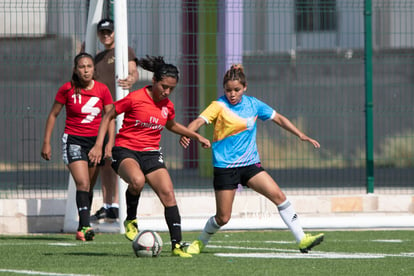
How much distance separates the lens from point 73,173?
10.9 m

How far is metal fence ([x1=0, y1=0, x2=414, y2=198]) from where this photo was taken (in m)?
13.0

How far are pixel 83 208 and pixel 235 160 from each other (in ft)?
6.73

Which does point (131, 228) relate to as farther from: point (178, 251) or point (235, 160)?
point (235, 160)

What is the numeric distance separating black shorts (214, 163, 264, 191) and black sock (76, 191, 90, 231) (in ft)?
5.97

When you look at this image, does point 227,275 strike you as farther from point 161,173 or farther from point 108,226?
point 108,226

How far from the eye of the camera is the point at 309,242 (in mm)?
9414

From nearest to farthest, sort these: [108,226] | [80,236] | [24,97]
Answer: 1. [80,236]
2. [108,226]
3. [24,97]

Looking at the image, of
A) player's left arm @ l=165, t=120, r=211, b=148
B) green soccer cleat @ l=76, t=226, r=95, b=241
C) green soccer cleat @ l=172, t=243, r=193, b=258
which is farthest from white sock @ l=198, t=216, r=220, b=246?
green soccer cleat @ l=76, t=226, r=95, b=241

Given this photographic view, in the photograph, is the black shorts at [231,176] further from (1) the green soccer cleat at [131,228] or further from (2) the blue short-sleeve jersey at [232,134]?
(1) the green soccer cleat at [131,228]

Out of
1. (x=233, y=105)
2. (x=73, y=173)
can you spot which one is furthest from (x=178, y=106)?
(x=233, y=105)

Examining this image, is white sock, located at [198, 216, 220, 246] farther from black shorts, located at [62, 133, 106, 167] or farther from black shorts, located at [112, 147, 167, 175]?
black shorts, located at [62, 133, 106, 167]

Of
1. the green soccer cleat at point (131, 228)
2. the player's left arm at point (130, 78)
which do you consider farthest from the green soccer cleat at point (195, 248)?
the player's left arm at point (130, 78)

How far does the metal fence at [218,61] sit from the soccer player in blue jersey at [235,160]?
3609mm

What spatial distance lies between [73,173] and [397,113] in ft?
16.9
